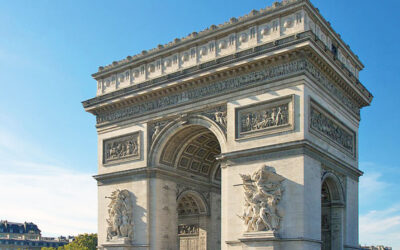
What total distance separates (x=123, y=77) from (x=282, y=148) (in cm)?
1137

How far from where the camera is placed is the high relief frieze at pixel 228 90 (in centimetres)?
2208

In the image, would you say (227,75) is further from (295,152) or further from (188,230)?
(188,230)

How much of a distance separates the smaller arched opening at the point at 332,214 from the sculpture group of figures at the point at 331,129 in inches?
80.5

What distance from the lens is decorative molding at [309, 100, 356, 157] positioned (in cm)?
2209

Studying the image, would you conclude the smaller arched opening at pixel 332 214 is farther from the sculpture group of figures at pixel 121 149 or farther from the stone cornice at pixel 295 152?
the sculpture group of figures at pixel 121 149

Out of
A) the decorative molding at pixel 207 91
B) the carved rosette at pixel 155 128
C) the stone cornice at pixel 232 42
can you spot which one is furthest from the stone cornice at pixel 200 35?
the carved rosette at pixel 155 128

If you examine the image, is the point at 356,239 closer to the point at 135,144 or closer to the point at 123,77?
the point at 135,144

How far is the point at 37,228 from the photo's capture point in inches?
3967

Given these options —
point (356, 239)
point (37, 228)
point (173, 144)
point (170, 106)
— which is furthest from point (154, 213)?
point (37, 228)

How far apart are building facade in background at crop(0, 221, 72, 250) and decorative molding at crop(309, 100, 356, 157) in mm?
73381

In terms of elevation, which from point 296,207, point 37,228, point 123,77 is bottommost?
point 37,228

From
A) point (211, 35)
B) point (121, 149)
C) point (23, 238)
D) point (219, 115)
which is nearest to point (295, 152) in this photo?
point (219, 115)

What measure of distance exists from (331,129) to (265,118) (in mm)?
3665

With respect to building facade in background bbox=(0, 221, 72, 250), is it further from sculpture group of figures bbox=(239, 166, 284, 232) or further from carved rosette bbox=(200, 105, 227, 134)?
sculpture group of figures bbox=(239, 166, 284, 232)
